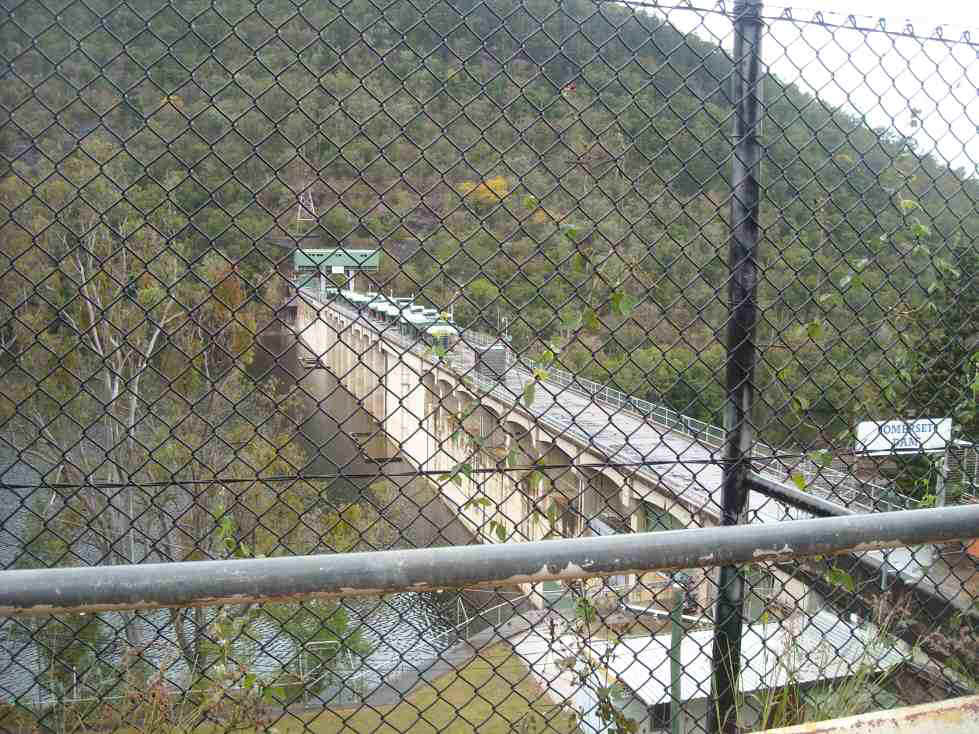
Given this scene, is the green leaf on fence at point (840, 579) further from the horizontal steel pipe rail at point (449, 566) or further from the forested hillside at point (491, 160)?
the horizontal steel pipe rail at point (449, 566)

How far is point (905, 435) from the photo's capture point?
241 centimetres

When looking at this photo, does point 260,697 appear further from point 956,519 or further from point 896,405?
point 896,405

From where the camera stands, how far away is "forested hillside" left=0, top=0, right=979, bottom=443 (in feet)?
5.97

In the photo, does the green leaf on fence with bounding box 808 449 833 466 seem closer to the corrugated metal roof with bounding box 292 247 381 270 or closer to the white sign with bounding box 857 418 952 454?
the white sign with bounding box 857 418 952 454

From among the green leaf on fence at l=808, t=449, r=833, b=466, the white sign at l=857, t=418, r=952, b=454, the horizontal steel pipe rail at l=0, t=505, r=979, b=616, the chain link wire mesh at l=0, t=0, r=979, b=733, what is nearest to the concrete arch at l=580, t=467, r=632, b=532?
the chain link wire mesh at l=0, t=0, r=979, b=733

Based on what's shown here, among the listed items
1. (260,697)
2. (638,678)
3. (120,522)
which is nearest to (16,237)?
(260,697)

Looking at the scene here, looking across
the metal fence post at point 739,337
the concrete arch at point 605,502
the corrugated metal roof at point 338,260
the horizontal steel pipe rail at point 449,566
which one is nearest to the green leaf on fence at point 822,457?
the metal fence post at point 739,337

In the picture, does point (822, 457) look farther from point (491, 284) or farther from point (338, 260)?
point (338, 260)

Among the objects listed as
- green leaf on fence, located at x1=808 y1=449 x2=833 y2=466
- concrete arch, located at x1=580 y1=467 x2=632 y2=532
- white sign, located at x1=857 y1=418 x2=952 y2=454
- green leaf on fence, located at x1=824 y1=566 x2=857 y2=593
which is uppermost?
white sign, located at x1=857 y1=418 x2=952 y2=454

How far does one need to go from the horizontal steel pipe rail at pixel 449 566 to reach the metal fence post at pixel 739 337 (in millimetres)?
645

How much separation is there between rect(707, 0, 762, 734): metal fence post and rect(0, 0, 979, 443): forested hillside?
0.23 ft

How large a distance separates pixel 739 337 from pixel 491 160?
1273 mm

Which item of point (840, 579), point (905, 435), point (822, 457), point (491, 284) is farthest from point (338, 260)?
point (905, 435)

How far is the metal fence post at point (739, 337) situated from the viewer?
199cm
